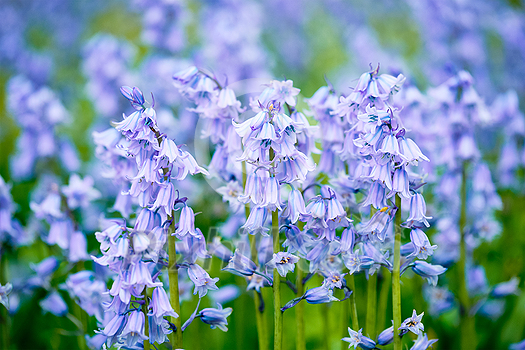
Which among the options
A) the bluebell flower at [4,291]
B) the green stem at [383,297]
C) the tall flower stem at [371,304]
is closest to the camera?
the bluebell flower at [4,291]

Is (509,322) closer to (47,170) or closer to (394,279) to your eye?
(394,279)

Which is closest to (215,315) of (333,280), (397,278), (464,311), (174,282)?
(174,282)

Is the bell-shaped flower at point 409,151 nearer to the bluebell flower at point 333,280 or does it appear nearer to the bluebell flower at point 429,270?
the bluebell flower at point 429,270

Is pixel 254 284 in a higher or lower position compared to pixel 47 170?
lower

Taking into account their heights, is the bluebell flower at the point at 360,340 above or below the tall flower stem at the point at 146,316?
below

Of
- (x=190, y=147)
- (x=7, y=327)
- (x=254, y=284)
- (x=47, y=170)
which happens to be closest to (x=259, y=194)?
(x=254, y=284)

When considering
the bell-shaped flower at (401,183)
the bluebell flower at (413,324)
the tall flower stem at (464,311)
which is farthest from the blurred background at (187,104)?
the bell-shaped flower at (401,183)

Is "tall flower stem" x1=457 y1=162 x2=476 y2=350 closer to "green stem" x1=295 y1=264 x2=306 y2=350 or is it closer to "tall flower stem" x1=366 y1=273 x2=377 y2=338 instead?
"tall flower stem" x1=366 y1=273 x2=377 y2=338
